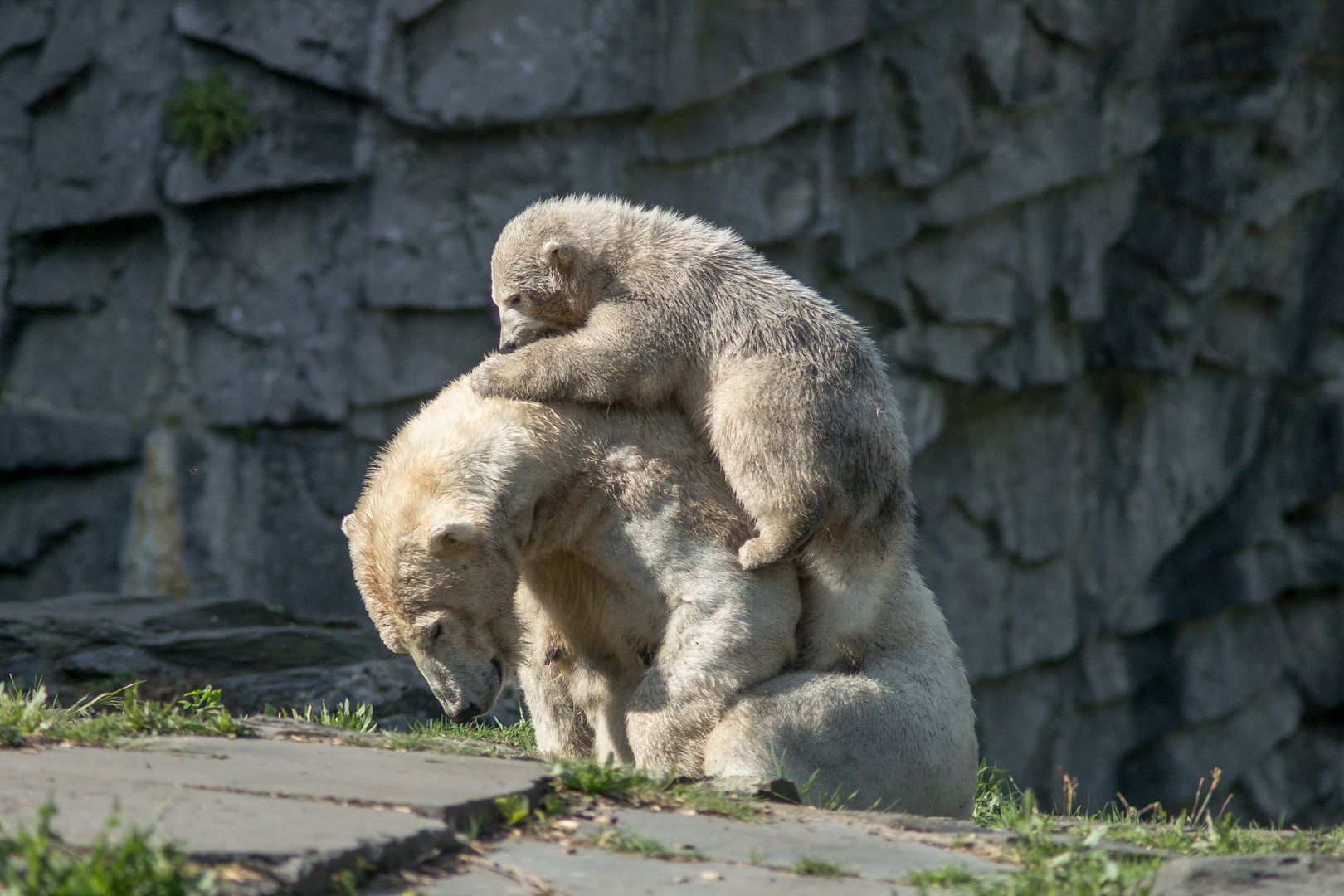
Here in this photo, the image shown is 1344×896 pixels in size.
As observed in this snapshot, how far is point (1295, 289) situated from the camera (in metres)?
A: 12.1

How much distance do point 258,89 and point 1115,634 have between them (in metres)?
8.95

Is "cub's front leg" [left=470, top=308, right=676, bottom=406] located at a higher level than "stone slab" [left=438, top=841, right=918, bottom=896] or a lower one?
higher

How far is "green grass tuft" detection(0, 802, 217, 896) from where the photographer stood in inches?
69.6

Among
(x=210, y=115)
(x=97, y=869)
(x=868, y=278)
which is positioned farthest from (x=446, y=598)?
(x=868, y=278)

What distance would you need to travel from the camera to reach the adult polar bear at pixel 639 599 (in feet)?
11.0

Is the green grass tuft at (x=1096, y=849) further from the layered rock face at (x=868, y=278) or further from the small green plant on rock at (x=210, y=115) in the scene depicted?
the small green plant on rock at (x=210, y=115)

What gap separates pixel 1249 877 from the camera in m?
2.40

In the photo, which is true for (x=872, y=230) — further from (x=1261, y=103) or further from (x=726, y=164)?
(x=1261, y=103)

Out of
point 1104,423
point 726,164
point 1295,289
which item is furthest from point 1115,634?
point 726,164

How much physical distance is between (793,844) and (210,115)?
6.72 m

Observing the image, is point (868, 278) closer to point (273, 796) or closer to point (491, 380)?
point (491, 380)

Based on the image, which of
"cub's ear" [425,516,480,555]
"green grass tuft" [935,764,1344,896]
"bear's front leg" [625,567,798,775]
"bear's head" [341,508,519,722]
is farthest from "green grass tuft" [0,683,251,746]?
"green grass tuft" [935,764,1344,896]

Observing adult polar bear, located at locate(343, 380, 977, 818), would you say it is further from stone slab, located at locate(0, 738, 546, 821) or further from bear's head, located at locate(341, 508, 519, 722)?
stone slab, located at locate(0, 738, 546, 821)

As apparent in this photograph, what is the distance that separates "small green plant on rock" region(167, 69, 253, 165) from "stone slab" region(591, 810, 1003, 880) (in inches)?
251
